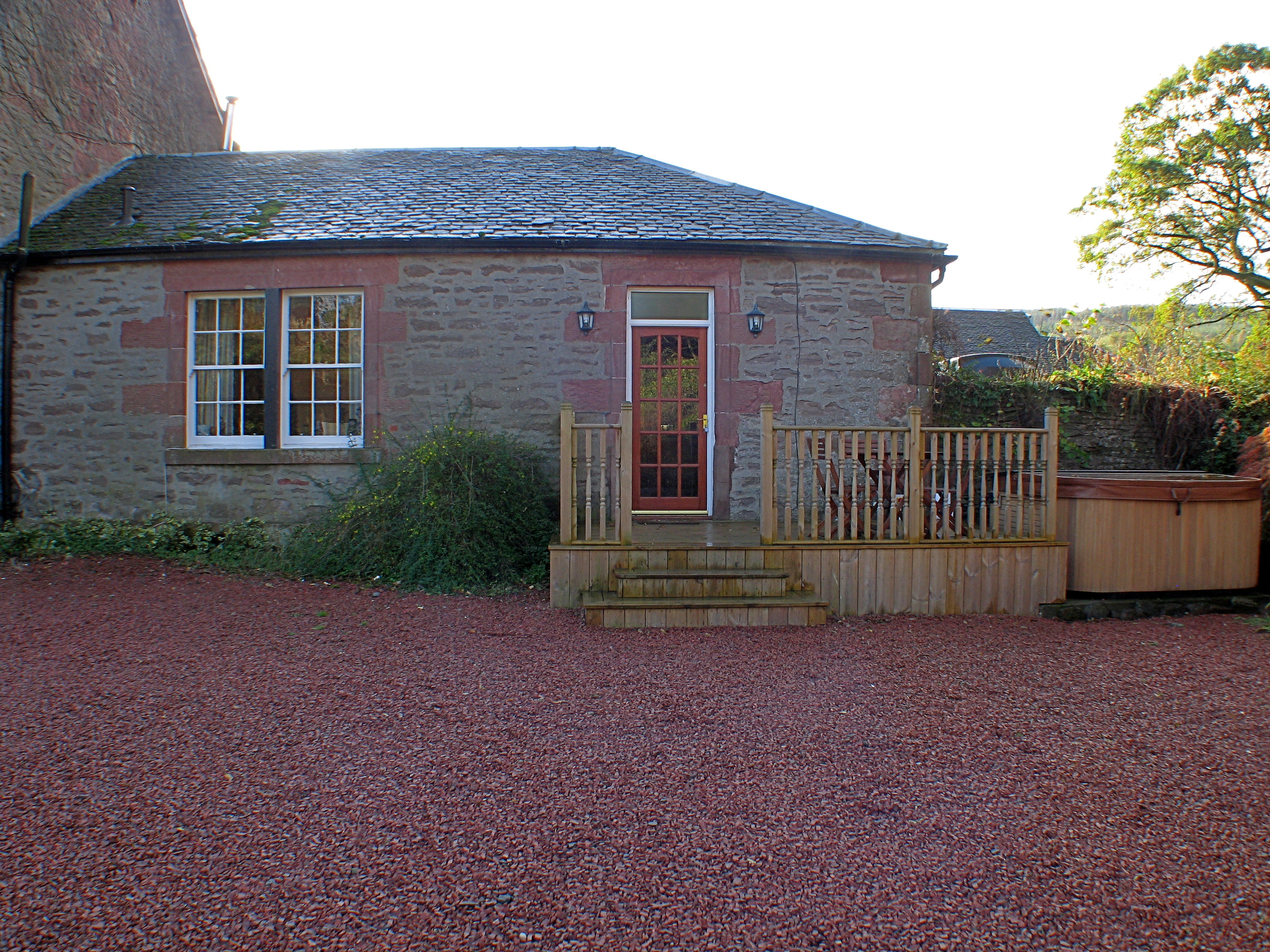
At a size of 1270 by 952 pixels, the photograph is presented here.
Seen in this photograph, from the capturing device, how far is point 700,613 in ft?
17.8

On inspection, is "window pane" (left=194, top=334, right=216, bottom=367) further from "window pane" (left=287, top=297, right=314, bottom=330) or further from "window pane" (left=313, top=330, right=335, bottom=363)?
"window pane" (left=313, top=330, right=335, bottom=363)

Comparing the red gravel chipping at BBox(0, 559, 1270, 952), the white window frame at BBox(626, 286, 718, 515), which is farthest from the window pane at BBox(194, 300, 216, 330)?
the white window frame at BBox(626, 286, 718, 515)

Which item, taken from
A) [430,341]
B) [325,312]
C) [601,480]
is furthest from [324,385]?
[601,480]

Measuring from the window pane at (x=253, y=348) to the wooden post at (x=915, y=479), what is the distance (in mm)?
7290

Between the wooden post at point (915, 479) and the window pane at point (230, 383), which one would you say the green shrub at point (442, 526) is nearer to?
the window pane at point (230, 383)

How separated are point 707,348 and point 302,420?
4834 mm

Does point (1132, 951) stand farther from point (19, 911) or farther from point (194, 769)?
point (194, 769)

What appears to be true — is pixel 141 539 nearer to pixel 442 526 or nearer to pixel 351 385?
pixel 351 385

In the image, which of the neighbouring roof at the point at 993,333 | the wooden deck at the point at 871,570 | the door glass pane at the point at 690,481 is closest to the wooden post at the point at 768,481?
the wooden deck at the point at 871,570

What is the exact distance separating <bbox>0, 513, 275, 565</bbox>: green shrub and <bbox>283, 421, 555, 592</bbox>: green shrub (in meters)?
1.09

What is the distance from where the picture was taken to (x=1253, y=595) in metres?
6.19

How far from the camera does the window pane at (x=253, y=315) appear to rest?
339 inches

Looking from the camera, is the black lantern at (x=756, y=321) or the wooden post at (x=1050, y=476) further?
the black lantern at (x=756, y=321)

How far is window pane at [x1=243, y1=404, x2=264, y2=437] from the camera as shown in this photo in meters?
8.67
